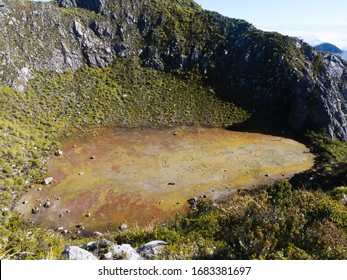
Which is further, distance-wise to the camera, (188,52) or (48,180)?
(188,52)

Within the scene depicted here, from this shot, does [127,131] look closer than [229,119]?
Yes

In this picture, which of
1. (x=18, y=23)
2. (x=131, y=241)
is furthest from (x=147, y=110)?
(x=131, y=241)

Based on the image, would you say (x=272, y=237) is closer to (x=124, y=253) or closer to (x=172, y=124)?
(x=124, y=253)

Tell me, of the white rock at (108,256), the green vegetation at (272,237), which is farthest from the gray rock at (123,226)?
the white rock at (108,256)

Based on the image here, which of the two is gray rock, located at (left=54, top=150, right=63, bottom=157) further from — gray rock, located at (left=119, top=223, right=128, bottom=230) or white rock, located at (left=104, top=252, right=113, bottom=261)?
white rock, located at (left=104, top=252, right=113, bottom=261)

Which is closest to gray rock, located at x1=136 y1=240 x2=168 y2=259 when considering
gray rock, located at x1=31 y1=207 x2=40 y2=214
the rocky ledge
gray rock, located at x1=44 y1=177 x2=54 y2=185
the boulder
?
the rocky ledge

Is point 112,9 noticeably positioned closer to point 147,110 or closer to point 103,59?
point 103,59

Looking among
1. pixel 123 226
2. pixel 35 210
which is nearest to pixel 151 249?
pixel 123 226

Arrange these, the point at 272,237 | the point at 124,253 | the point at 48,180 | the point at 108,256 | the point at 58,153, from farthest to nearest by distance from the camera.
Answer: the point at 58,153 → the point at 48,180 → the point at 108,256 → the point at 124,253 → the point at 272,237
